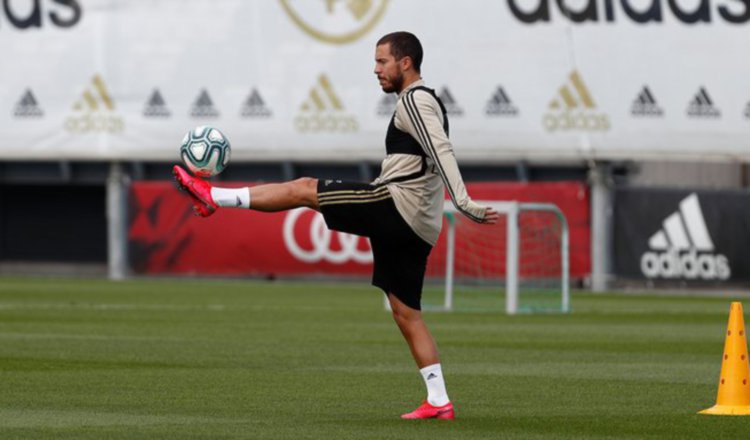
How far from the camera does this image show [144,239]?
3522cm

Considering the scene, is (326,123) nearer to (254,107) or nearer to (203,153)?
(254,107)

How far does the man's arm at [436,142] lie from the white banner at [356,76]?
2309cm

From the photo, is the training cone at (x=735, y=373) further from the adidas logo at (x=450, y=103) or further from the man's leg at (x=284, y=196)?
the adidas logo at (x=450, y=103)

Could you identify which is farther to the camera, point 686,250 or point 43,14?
point 43,14

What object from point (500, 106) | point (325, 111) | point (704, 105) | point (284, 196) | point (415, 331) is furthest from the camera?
point (325, 111)

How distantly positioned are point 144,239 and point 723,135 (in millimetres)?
11359

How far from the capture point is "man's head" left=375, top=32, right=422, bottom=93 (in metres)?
9.48

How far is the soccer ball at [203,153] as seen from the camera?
980cm

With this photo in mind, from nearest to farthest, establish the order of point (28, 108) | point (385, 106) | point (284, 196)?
point (284, 196)
point (385, 106)
point (28, 108)

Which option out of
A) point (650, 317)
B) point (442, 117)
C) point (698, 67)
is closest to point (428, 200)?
point (442, 117)

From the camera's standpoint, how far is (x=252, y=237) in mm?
34219

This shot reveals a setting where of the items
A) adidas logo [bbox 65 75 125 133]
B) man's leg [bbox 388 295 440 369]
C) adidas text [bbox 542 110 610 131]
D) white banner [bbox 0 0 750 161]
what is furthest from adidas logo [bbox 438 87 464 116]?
man's leg [bbox 388 295 440 369]

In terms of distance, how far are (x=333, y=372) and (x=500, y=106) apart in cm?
2064

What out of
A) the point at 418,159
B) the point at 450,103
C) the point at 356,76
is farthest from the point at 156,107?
the point at 418,159
